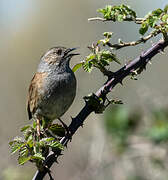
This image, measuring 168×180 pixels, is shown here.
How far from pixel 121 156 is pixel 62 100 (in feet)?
3.18

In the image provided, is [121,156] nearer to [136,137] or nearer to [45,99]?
[136,137]

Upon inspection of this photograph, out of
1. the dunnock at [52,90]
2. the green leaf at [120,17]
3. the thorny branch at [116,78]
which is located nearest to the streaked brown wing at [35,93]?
the dunnock at [52,90]

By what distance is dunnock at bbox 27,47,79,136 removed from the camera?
507 centimetres

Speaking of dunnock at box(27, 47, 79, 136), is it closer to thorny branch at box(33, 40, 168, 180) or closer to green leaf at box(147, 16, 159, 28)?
thorny branch at box(33, 40, 168, 180)

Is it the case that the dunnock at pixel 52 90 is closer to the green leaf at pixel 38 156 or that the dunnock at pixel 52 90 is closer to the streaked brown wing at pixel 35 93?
the streaked brown wing at pixel 35 93

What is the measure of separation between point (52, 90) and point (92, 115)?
1.66 meters

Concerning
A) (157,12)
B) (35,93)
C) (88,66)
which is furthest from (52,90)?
(157,12)

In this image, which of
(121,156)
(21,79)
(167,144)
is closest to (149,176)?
(121,156)

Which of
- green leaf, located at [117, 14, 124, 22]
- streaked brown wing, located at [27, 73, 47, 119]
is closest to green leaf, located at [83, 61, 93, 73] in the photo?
green leaf, located at [117, 14, 124, 22]

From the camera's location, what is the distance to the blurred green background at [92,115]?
15.0 ft

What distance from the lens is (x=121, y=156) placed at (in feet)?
15.9

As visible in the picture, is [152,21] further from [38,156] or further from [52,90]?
[52,90]

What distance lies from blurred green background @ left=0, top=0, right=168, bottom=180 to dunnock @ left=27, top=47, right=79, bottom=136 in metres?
0.32

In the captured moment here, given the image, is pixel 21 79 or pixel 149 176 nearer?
pixel 149 176
